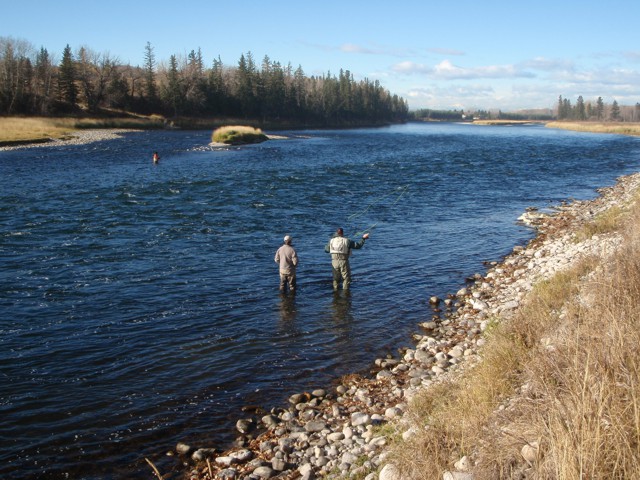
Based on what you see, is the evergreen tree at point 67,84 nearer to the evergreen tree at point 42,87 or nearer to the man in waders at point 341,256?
the evergreen tree at point 42,87

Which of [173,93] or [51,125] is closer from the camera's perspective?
[51,125]

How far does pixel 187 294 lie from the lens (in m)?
14.5

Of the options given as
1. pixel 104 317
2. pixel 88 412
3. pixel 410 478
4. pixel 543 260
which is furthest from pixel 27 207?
pixel 410 478

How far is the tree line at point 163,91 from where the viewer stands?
84031 millimetres

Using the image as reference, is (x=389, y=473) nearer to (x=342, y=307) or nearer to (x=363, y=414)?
(x=363, y=414)

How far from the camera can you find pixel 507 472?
15.8 ft

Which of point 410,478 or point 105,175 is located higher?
point 105,175

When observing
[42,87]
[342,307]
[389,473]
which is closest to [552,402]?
[389,473]

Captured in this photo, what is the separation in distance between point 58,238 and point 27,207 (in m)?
6.83

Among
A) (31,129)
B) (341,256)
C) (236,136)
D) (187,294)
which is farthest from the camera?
(236,136)

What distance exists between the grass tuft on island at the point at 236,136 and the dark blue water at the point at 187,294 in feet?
94.3

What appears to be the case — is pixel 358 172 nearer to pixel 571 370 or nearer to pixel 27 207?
pixel 27 207

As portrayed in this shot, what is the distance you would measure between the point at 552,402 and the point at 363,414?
4157 mm

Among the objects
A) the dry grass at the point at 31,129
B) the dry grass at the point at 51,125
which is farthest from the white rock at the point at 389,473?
the dry grass at the point at 31,129
